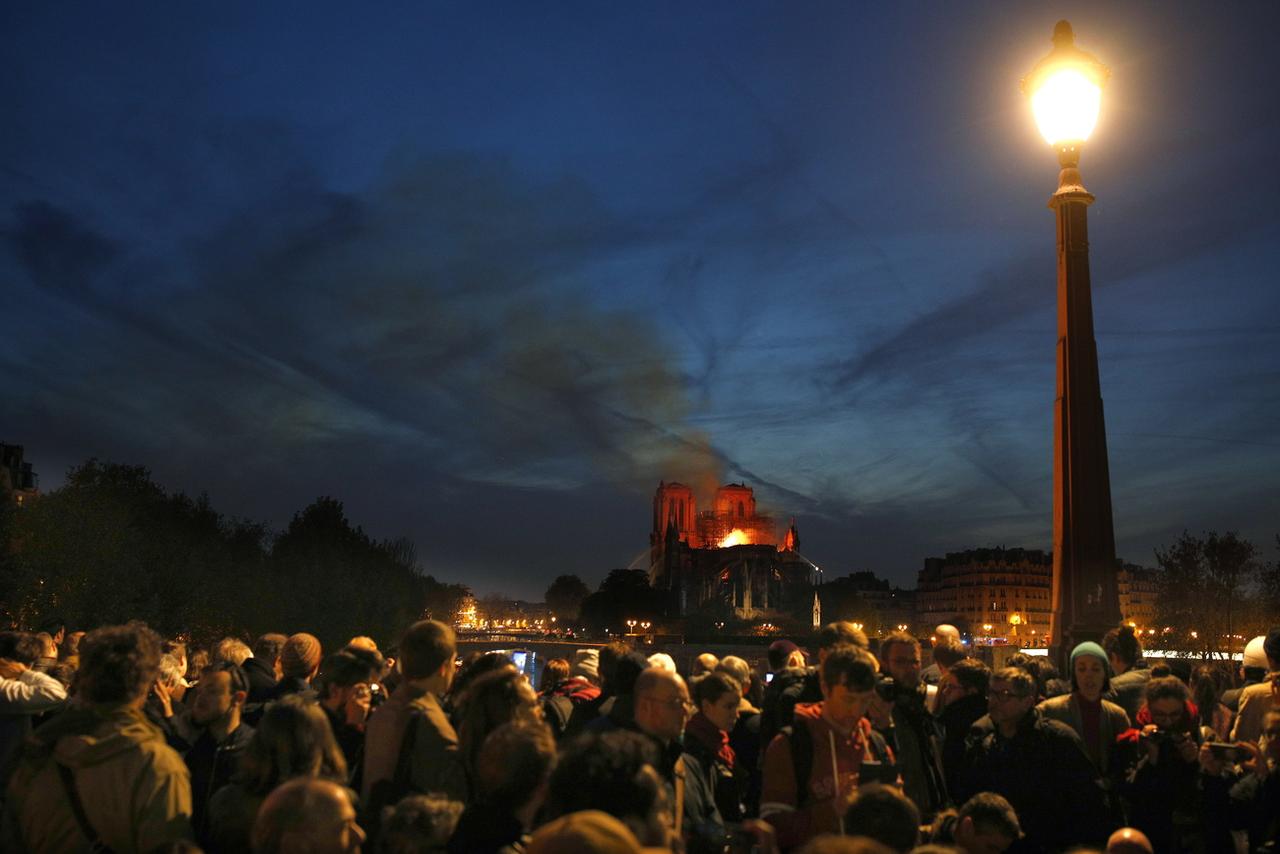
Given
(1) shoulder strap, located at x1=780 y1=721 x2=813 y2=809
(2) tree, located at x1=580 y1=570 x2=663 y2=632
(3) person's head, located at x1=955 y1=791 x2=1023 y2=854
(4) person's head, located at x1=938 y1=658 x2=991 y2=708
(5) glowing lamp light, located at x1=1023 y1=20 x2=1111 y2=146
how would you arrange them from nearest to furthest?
(3) person's head, located at x1=955 y1=791 x2=1023 y2=854 → (1) shoulder strap, located at x1=780 y1=721 x2=813 y2=809 → (4) person's head, located at x1=938 y1=658 x2=991 y2=708 → (5) glowing lamp light, located at x1=1023 y1=20 x2=1111 y2=146 → (2) tree, located at x1=580 y1=570 x2=663 y2=632

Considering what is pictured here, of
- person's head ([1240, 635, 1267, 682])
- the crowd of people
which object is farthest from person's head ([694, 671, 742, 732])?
person's head ([1240, 635, 1267, 682])

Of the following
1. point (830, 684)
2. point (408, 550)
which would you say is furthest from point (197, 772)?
point (408, 550)

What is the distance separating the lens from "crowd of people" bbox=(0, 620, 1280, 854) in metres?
4.40

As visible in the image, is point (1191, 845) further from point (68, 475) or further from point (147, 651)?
point (68, 475)

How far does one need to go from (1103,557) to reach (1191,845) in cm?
1028

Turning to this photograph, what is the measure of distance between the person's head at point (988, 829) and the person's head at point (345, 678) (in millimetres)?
3797

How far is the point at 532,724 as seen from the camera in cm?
486

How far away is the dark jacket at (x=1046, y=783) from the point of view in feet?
22.5

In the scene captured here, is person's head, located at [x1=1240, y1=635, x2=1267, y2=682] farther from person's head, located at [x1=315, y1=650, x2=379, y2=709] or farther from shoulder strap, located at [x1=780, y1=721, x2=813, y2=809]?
person's head, located at [x1=315, y1=650, x2=379, y2=709]

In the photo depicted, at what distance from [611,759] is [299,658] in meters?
5.67

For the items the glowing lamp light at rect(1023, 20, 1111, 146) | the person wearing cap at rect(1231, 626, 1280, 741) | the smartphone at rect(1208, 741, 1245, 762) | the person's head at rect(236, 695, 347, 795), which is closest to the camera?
the person's head at rect(236, 695, 347, 795)

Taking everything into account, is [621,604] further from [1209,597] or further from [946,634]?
[946,634]

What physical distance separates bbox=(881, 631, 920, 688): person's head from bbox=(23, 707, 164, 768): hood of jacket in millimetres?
4937

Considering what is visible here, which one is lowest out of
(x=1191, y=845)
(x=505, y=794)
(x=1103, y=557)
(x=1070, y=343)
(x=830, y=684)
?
(x=1191, y=845)
